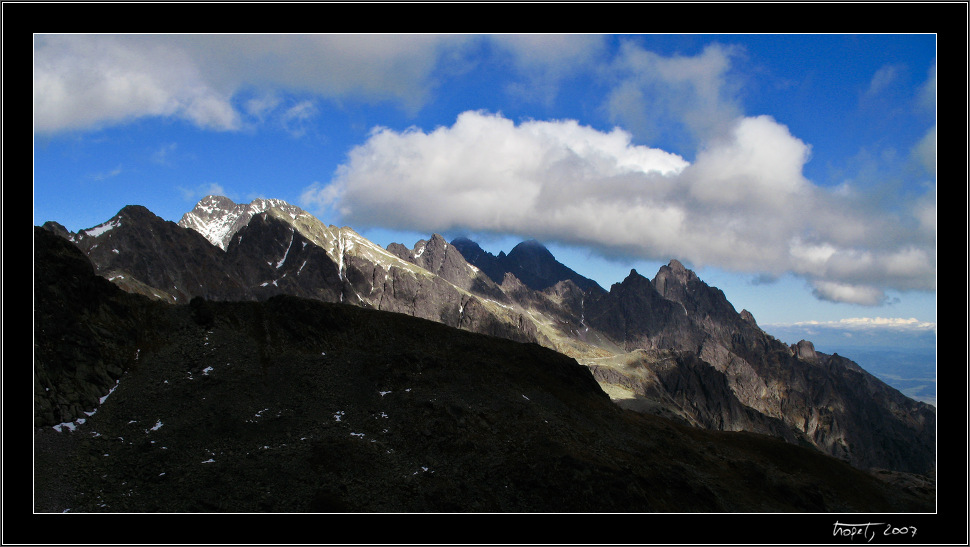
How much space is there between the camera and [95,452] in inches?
1207

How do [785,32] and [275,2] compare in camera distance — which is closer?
[275,2]

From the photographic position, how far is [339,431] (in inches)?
1597

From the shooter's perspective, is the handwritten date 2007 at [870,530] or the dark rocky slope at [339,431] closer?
the handwritten date 2007 at [870,530]

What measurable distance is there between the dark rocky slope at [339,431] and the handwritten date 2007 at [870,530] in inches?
772

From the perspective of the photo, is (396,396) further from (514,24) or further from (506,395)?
(514,24)

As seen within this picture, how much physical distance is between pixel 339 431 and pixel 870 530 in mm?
35147

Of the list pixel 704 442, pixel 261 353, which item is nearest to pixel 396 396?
pixel 261 353

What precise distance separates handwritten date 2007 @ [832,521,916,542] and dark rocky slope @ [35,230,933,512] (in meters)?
19.6

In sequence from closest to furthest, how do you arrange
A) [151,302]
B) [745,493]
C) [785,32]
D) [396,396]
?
[785,32], [745,493], [396,396], [151,302]

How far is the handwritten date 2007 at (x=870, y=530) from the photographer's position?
16.2 m

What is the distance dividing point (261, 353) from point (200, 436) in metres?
17.0

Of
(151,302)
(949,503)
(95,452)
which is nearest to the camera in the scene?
(949,503)

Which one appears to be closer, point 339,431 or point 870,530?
point 870,530

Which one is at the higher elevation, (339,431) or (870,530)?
(870,530)
